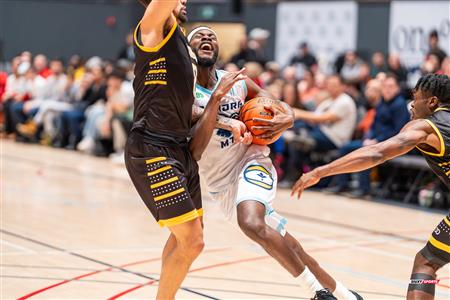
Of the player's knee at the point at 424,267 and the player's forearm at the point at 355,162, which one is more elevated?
the player's forearm at the point at 355,162

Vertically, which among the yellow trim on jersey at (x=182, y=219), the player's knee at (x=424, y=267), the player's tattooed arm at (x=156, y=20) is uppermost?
the player's tattooed arm at (x=156, y=20)

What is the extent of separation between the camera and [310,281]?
5637mm

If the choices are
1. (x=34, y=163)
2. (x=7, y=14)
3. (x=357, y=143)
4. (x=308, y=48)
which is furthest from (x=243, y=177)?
(x=7, y=14)

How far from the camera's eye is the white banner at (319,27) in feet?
58.9

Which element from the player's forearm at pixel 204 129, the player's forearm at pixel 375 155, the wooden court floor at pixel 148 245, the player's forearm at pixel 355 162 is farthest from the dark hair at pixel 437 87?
the wooden court floor at pixel 148 245

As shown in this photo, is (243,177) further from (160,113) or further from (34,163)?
(34,163)

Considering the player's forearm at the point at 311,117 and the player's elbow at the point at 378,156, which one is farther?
the player's forearm at the point at 311,117

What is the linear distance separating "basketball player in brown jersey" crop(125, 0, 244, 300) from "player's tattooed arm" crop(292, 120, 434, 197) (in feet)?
2.44

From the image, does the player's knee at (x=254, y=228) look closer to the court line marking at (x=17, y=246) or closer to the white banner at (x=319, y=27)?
the court line marking at (x=17, y=246)

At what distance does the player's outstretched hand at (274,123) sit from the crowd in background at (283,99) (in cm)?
531

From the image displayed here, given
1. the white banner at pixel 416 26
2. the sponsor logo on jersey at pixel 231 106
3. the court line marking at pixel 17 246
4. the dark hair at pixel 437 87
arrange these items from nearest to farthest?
1. the dark hair at pixel 437 87
2. the sponsor logo on jersey at pixel 231 106
3. the court line marking at pixel 17 246
4. the white banner at pixel 416 26

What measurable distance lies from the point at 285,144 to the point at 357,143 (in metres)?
1.35

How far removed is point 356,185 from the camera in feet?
41.4

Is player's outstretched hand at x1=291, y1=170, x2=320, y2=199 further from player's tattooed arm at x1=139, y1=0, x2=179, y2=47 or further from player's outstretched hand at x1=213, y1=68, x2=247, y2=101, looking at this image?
player's tattooed arm at x1=139, y1=0, x2=179, y2=47
